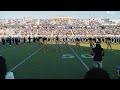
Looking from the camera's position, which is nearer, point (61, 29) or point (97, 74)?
point (97, 74)

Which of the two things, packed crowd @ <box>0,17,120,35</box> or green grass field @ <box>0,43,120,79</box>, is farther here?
packed crowd @ <box>0,17,120,35</box>

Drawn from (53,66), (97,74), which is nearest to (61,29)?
(53,66)

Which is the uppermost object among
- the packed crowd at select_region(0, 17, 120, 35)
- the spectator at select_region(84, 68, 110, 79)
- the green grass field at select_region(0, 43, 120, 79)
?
the spectator at select_region(84, 68, 110, 79)

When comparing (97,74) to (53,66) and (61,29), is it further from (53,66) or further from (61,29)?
(61,29)

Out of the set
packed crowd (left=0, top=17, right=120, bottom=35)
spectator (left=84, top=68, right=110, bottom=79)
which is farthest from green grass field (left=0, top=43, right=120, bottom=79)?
packed crowd (left=0, top=17, right=120, bottom=35)

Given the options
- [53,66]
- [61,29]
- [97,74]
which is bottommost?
[61,29]

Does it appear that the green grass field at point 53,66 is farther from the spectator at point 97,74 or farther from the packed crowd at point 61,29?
the packed crowd at point 61,29

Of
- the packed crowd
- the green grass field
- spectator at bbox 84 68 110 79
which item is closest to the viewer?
spectator at bbox 84 68 110 79

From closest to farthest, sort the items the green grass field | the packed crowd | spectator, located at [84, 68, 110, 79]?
1. spectator, located at [84, 68, 110, 79]
2. the green grass field
3. the packed crowd

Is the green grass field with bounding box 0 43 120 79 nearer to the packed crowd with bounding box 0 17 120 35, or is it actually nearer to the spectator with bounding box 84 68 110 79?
the spectator with bounding box 84 68 110 79

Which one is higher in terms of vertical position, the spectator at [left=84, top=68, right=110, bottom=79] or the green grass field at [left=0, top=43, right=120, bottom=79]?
the spectator at [left=84, top=68, right=110, bottom=79]
